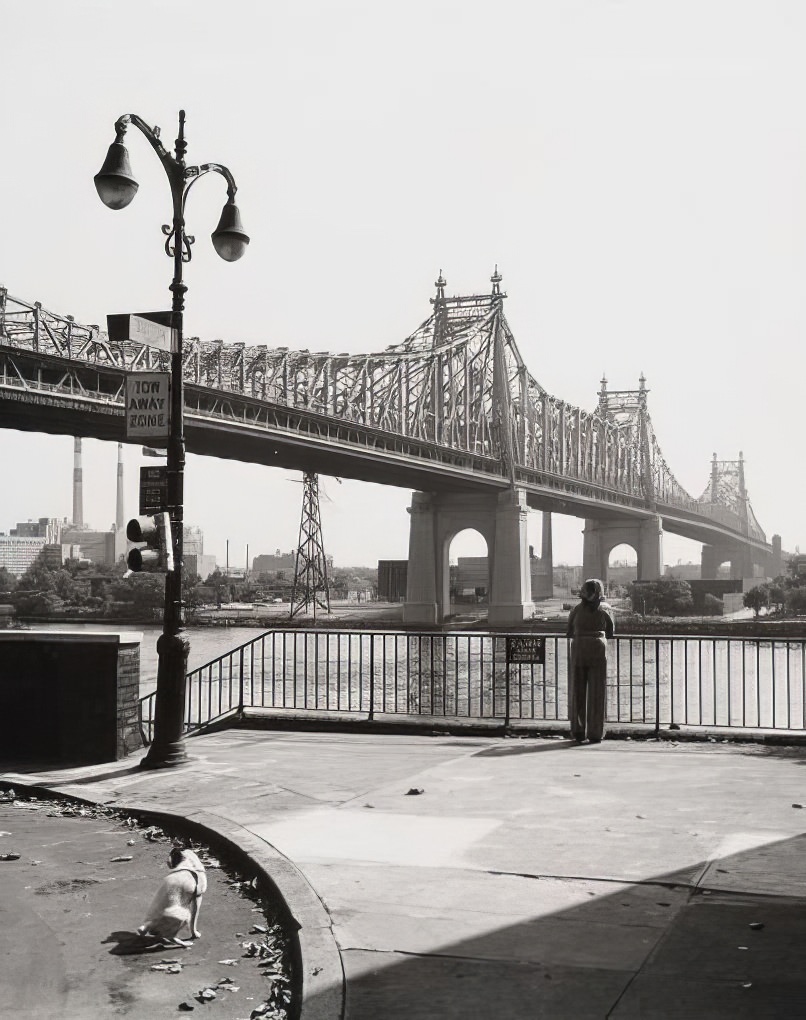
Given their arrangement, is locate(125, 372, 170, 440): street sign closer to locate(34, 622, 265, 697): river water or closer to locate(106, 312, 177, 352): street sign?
locate(106, 312, 177, 352): street sign

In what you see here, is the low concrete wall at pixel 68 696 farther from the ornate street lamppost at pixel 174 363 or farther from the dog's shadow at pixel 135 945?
the dog's shadow at pixel 135 945

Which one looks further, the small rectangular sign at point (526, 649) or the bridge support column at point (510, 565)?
the bridge support column at point (510, 565)

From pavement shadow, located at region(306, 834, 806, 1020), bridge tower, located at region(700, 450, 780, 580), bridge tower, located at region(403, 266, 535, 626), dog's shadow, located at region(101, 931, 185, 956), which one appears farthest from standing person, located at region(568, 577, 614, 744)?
bridge tower, located at region(700, 450, 780, 580)

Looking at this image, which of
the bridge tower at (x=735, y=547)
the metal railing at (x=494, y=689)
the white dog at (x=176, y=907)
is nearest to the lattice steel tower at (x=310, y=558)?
the metal railing at (x=494, y=689)

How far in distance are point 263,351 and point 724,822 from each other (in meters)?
58.0

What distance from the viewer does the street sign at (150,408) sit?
35.6 feet

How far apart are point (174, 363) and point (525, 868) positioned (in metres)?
6.43

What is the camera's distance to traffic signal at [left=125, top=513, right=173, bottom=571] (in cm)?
1018

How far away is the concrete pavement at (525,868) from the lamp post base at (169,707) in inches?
8.1

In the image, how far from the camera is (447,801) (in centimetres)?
812

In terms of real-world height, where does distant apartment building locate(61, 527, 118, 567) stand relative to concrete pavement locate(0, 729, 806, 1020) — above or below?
above

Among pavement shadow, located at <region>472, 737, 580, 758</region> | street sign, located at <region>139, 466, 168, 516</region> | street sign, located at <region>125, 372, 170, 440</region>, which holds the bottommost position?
pavement shadow, located at <region>472, 737, 580, 758</region>

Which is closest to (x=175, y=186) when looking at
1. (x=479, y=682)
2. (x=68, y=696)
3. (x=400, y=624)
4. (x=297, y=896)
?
(x=68, y=696)

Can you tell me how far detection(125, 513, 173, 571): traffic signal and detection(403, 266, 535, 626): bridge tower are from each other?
63751 mm
